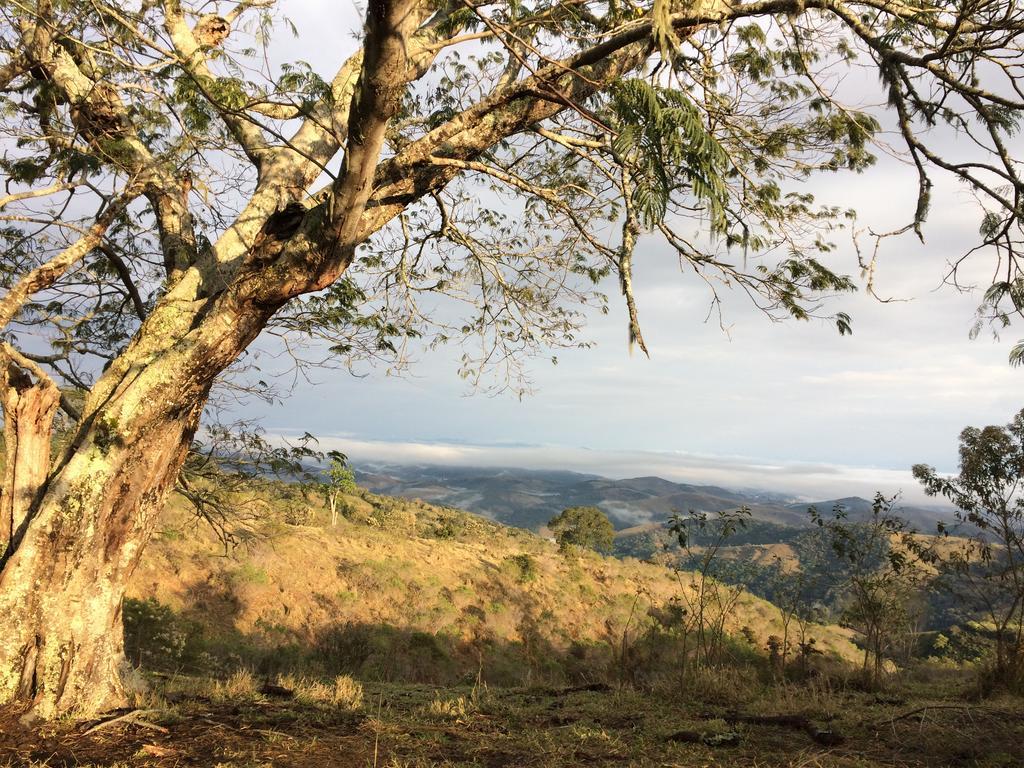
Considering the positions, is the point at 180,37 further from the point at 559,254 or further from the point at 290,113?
the point at 559,254

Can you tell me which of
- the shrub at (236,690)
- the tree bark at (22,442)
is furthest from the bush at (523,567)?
the tree bark at (22,442)

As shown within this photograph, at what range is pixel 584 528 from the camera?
53.5 metres

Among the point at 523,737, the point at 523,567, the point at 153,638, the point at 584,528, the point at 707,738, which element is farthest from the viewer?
the point at 584,528

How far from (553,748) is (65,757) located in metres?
2.77

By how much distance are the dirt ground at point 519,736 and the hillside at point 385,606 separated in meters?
11.6

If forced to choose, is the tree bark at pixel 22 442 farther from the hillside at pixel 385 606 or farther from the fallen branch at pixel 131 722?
the hillside at pixel 385 606

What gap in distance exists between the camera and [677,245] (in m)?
5.09

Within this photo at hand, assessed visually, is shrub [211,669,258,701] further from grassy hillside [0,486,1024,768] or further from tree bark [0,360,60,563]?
tree bark [0,360,60,563]

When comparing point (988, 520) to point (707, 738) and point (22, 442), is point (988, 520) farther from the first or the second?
point (22, 442)

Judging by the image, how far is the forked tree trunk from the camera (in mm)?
3766

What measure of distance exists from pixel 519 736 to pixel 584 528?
5085cm

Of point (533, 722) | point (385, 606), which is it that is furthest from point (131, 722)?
point (385, 606)

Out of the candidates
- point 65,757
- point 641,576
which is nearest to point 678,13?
point 65,757

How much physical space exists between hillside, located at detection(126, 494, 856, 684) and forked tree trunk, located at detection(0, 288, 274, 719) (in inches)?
458
